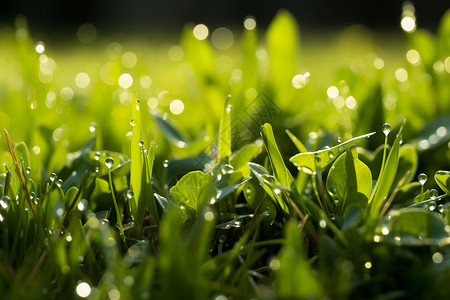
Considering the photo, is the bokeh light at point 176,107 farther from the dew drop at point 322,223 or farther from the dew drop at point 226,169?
the dew drop at point 322,223

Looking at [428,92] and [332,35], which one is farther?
[332,35]

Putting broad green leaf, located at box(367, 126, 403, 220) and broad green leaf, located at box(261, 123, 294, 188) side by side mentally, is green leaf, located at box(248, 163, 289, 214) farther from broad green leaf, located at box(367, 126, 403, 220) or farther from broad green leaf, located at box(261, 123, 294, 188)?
broad green leaf, located at box(367, 126, 403, 220)

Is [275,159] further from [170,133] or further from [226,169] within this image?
[170,133]

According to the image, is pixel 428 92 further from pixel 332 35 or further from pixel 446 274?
pixel 332 35

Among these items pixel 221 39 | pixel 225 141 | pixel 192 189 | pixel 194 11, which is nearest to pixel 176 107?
pixel 225 141

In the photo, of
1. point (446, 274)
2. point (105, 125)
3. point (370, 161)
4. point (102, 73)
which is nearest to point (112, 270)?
point (446, 274)

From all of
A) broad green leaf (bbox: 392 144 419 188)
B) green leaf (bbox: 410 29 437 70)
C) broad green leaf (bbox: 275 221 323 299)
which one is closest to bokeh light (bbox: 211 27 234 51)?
green leaf (bbox: 410 29 437 70)

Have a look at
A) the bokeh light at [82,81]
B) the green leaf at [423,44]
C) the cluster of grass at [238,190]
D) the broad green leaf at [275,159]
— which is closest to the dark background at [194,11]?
the bokeh light at [82,81]
